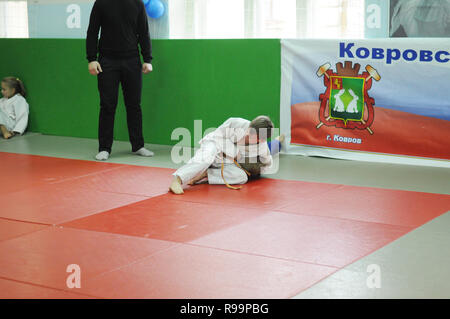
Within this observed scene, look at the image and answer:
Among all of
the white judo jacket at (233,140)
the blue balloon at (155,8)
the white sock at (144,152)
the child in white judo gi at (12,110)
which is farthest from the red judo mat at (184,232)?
the child in white judo gi at (12,110)

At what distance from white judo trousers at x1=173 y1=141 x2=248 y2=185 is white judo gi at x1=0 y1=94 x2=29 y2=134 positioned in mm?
4086

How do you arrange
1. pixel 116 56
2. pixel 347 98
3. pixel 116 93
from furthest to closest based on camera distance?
pixel 116 93 < pixel 116 56 < pixel 347 98

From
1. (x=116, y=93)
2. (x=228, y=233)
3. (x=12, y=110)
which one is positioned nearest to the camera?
(x=228, y=233)

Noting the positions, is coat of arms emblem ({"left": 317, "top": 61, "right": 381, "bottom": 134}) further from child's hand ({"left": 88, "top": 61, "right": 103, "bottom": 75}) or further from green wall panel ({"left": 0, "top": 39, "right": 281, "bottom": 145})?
child's hand ({"left": 88, "top": 61, "right": 103, "bottom": 75})

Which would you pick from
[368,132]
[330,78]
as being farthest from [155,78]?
[368,132]

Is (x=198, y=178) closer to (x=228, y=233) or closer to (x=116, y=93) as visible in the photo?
(x=228, y=233)

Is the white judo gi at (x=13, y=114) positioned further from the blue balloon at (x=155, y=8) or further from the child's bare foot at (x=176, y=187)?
the child's bare foot at (x=176, y=187)

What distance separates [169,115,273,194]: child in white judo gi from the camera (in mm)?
5879

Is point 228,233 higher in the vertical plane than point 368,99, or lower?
lower

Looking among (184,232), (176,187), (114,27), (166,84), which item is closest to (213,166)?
(176,187)

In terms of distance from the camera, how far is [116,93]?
7.45 meters

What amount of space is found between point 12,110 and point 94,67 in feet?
8.12

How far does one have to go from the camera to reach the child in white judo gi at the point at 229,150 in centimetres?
588

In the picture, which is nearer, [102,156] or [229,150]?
[229,150]
